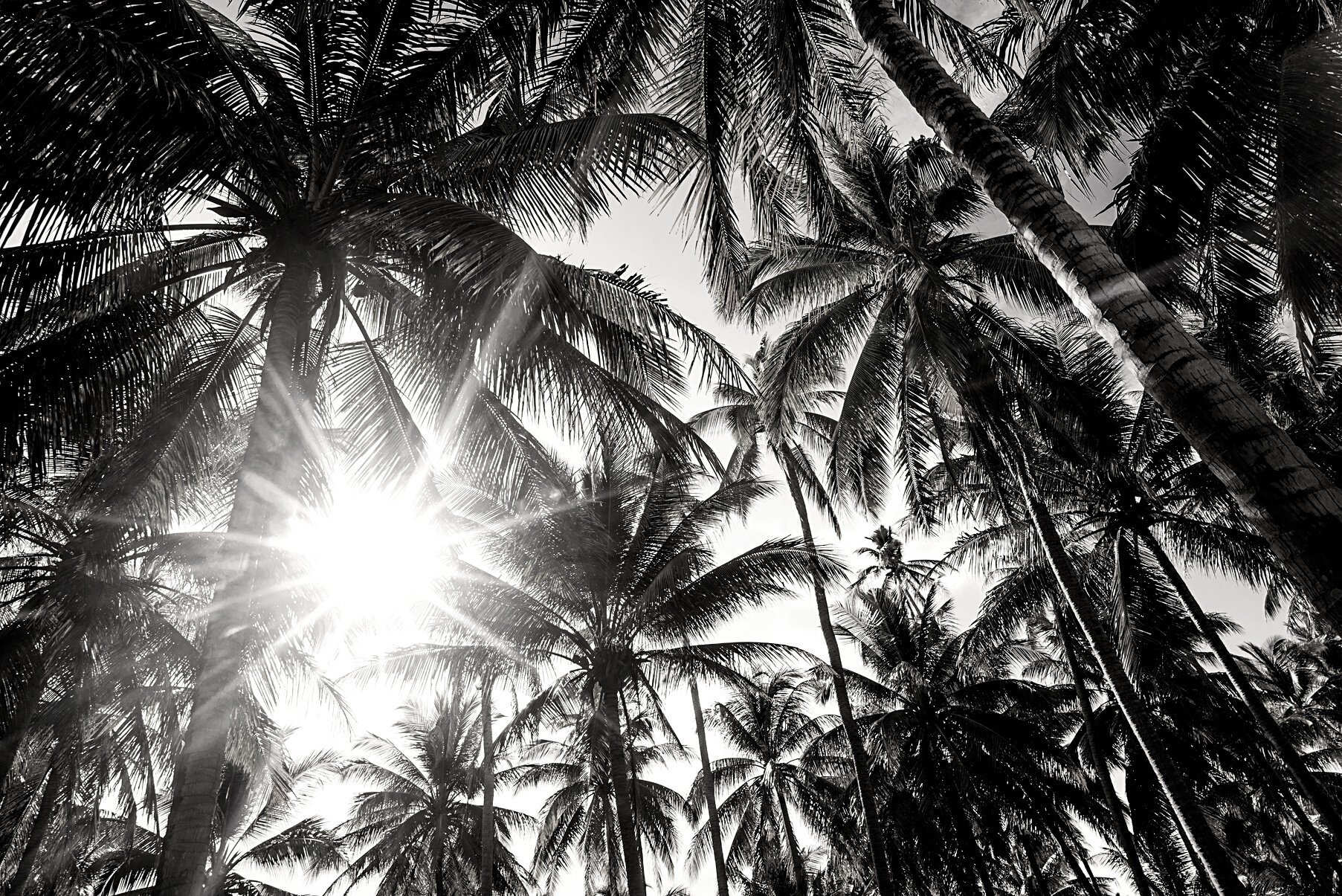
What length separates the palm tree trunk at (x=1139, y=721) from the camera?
27.8ft

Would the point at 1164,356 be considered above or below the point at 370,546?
below

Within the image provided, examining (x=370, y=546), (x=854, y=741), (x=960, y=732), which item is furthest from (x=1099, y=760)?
(x=370, y=546)

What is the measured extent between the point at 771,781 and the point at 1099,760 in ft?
32.1

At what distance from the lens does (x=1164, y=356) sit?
306 cm

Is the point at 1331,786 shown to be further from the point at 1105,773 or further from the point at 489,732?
the point at 489,732

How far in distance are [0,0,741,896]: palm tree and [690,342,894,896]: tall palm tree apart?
17.9 ft

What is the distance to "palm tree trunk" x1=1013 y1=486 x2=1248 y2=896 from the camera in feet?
27.8

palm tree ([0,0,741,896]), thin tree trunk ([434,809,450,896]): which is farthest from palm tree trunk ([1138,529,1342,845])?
thin tree trunk ([434,809,450,896])

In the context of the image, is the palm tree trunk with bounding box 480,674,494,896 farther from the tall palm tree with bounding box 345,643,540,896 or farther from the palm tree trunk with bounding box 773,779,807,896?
the palm tree trunk with bounding box 773,779,807,896

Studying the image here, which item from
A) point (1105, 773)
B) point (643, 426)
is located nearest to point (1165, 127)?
point (643, 426)

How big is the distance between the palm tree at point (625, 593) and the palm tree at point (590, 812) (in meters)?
4.59

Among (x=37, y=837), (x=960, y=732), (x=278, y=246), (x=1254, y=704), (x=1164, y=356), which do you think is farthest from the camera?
(x=960, y=732)

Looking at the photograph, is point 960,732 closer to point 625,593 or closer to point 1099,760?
point 1099,760

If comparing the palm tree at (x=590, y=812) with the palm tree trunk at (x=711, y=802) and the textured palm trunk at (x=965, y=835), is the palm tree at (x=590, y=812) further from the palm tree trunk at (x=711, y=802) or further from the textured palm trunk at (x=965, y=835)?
the textured palm trunk at (x=965, y=835)
